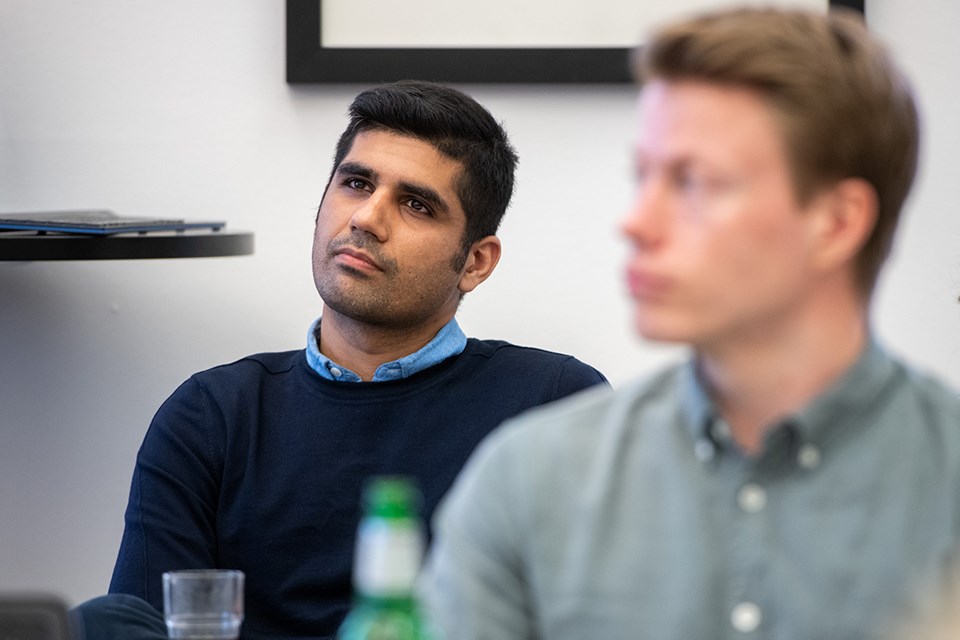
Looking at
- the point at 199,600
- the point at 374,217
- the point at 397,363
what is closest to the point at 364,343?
the point at 397,363

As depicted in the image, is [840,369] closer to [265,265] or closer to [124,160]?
[265,265]

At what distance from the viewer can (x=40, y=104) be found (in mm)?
2023

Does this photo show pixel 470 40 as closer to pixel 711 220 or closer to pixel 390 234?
pixel 390 234

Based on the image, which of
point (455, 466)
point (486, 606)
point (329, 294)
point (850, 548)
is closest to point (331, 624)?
point (455, 466)

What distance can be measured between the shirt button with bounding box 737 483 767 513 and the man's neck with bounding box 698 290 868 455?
0.02 metres

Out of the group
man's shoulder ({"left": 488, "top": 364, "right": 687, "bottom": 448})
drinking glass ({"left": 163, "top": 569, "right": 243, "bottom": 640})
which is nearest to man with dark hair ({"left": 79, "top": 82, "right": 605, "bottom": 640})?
drinking glass ({"left": 163, "top": 569, "right": 243, "bottom": 640})

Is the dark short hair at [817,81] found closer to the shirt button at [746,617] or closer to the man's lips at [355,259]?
the shirt button at [746,617]

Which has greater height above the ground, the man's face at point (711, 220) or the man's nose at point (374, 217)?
the man's face at point (711, 220)

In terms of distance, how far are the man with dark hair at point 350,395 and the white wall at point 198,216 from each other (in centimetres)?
18

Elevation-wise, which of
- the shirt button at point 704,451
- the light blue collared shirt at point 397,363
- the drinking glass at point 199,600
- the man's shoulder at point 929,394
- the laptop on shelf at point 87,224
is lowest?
the light blue collared shirt at point 397,363

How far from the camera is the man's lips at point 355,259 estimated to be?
5.54 ft

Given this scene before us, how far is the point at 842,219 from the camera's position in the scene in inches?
32.1

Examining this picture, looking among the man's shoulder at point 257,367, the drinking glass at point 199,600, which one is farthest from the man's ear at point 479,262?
the drinking glass at point 199,600

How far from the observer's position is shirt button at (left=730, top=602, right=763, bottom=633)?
78cm
